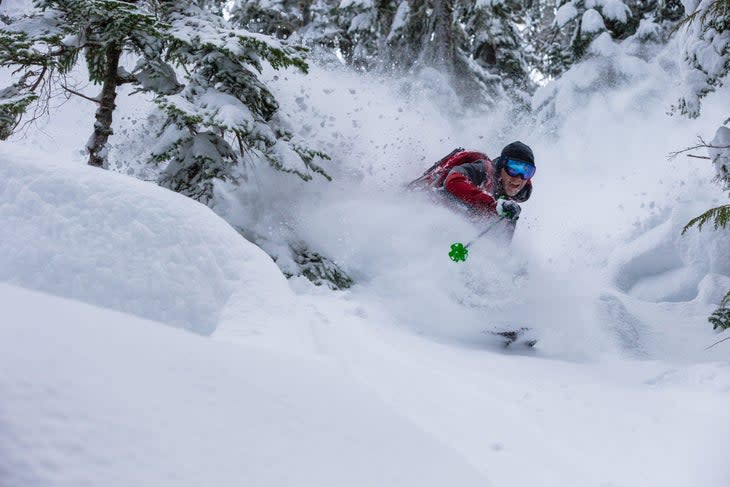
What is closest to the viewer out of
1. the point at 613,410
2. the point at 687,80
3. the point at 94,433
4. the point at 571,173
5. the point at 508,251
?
the point at 94,433

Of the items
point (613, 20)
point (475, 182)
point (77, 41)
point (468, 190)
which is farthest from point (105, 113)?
point (613, 20)

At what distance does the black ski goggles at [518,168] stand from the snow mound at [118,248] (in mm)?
4443

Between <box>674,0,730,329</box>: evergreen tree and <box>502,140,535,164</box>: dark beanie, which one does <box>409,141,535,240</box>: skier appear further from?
<box>674,0,730,329</box>: evergreen tree

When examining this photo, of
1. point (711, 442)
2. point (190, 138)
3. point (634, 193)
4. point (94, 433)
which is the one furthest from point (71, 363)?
point (634, 193)

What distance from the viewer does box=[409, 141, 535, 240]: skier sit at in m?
6.37

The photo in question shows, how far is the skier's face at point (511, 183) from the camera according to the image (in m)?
6.75

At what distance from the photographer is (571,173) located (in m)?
15.7

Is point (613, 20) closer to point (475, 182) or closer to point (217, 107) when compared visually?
point (475, 182)

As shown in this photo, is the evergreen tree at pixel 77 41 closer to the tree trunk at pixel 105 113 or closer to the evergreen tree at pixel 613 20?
the tree trunk at pixel 105 113

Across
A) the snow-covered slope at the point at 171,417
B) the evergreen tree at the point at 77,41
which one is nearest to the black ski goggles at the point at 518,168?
the evergreen tree at the point at 77,41

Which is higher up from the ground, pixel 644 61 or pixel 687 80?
pixel 644 61

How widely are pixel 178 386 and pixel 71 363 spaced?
0.92 ft

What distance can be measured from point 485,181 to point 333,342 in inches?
145

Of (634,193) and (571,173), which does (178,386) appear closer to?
(634,193)
